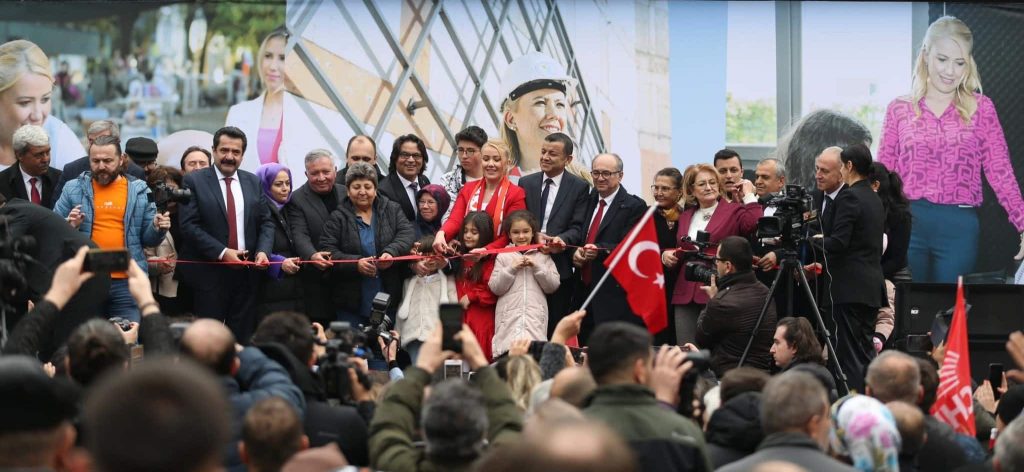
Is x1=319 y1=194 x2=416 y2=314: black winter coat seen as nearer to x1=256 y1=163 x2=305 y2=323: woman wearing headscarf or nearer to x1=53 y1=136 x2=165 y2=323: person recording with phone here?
x1=256 y1=163 x2=305 y2=323: woman wearing headscarf

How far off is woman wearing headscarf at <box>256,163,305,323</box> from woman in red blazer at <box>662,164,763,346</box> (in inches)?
104

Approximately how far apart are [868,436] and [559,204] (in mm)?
5188

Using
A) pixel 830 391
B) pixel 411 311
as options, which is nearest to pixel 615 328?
pixel 830 391

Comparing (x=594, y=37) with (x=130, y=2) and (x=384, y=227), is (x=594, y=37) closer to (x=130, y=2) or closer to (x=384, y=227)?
(x=384, y=227)

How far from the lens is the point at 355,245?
997 cm

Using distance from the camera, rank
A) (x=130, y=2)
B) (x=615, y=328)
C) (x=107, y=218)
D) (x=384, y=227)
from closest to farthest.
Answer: (x=615, y=328)
(x=107, y=218)
(x=384, y=227)
(x=130, y=2)

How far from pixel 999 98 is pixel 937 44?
0.74 meters

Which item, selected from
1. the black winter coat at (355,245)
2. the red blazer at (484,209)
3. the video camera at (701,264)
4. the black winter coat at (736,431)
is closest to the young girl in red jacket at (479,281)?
the red blazer at (484,209)

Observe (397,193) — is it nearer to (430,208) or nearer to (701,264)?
(430,208)

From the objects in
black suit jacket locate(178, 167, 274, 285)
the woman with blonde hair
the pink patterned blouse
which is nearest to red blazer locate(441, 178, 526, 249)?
black suit jacket locate(178, 167, 274, 285)

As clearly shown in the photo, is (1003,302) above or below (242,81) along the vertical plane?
below

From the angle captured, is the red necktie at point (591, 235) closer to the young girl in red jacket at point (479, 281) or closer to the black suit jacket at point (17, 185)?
the young girl in red jacket at point (479, 281)

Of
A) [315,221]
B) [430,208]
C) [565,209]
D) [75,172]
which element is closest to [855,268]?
[565,209]

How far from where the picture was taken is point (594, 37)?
12328 millimetres
